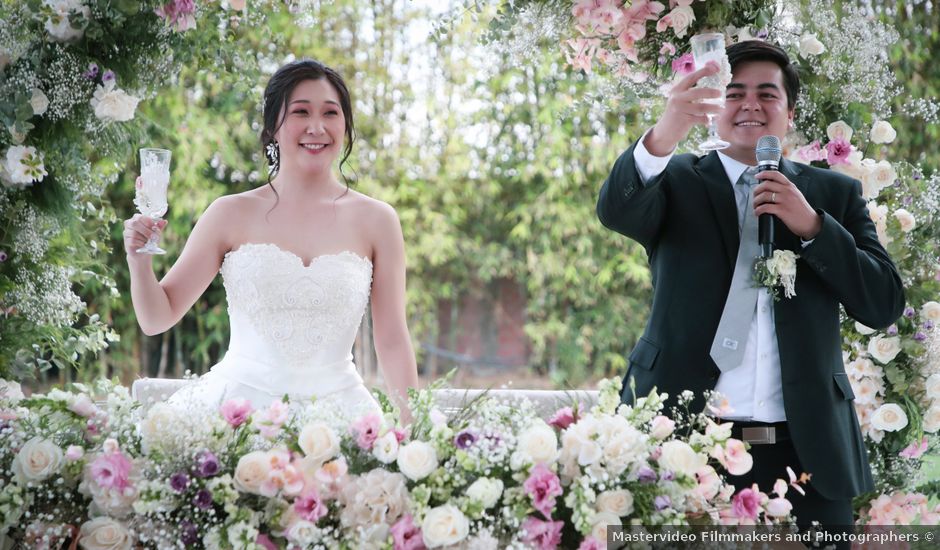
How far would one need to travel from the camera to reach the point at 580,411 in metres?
2.32

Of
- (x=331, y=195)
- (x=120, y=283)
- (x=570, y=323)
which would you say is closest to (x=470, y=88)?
(x=570, y=323)

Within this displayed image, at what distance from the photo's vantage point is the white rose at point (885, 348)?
11.3 ft

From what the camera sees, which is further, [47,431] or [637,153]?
A: [637,153]

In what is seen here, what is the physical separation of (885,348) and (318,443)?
2359mm

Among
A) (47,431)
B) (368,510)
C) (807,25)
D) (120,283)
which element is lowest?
(368,510)

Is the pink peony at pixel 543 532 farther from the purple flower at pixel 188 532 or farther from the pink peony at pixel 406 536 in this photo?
the purple flower at pixel 188 532

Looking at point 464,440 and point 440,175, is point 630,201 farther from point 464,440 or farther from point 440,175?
point 440,175

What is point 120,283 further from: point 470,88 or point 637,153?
point 637,153

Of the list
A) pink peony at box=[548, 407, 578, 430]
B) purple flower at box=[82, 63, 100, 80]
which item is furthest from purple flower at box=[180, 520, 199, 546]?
purple flower at box=[82, 63, 100, 80]

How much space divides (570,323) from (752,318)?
5.12m

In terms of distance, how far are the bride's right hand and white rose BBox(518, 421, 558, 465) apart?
123 centimetres

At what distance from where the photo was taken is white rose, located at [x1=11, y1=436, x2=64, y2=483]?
6.94 feet

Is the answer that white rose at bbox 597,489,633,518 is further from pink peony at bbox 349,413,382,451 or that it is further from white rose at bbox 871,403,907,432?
white rose at bbox 871,403,907,432

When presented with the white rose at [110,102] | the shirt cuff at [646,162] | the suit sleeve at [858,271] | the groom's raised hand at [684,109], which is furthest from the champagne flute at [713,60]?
the white rose at [110,102]
